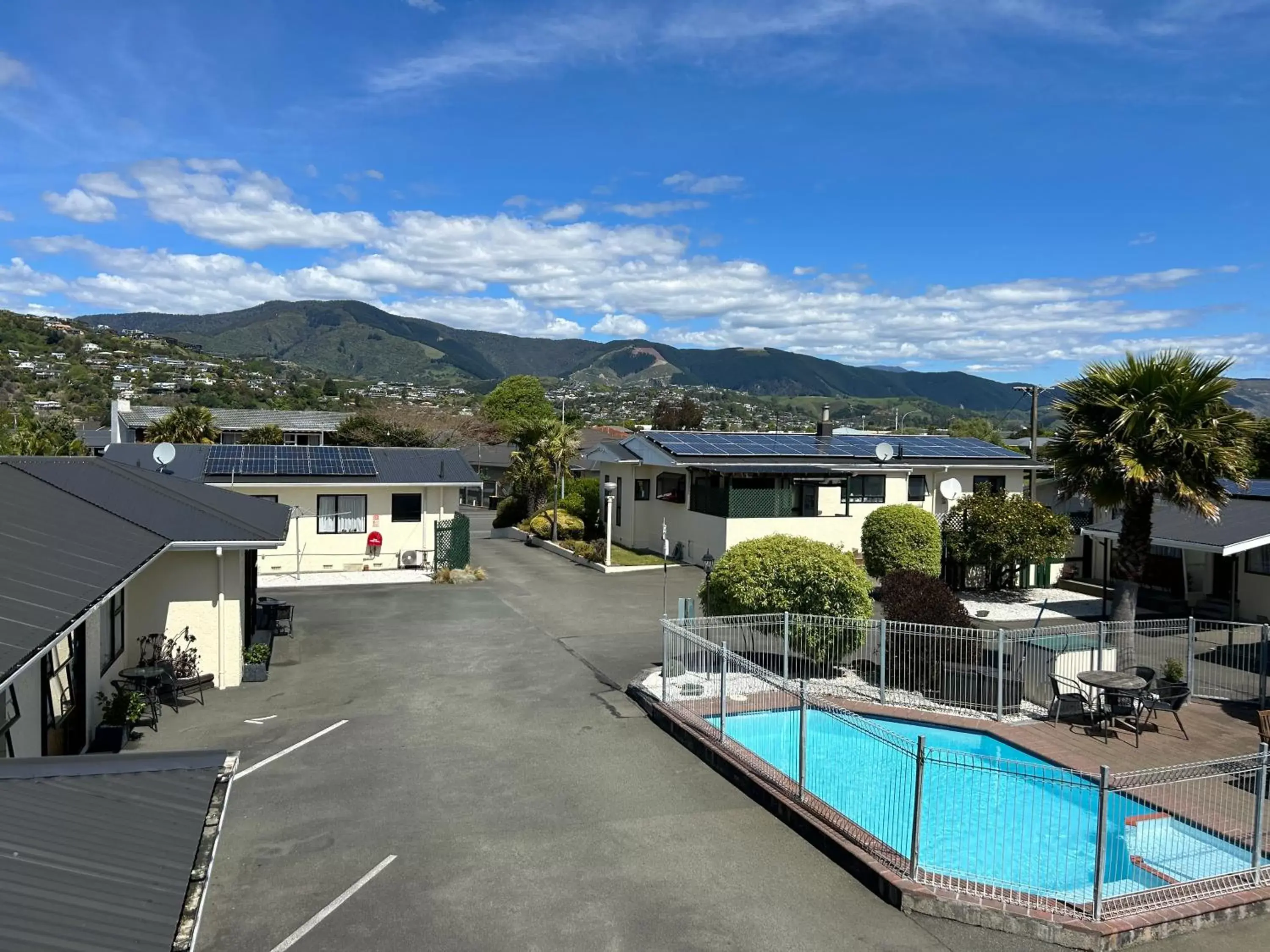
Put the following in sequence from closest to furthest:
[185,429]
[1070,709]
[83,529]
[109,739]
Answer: [83,529], [109,739], [1070,709], [185,429]

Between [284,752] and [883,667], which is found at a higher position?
[883,667]

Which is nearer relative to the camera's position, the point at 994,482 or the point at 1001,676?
the point at 1001,676

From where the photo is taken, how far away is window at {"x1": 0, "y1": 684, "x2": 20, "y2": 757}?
7.72m

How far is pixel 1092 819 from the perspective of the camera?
34.8 feet

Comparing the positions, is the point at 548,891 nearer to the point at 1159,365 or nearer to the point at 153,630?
the point at 153,630

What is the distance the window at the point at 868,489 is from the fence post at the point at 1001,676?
1800cm

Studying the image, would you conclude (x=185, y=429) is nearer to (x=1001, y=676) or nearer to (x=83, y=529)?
(x=83, y=529)

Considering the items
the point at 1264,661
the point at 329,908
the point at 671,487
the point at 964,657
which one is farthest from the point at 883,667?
the point at 671,487

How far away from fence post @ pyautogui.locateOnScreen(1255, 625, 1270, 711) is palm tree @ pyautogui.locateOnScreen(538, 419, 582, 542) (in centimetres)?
2789

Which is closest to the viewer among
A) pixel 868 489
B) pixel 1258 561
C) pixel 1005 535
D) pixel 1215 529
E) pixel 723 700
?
pixel 723 700

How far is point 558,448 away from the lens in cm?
4056

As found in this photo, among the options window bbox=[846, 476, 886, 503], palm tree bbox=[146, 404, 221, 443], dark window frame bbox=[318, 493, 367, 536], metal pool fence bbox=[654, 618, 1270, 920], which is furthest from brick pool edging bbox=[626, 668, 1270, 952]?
palm tree bbox=[146, 404, 221, 443]

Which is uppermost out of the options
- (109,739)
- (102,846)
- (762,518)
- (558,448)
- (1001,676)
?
(558,448)

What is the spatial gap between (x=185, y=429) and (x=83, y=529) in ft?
129
